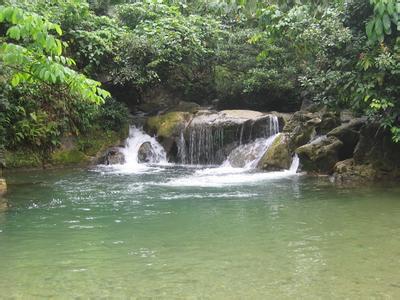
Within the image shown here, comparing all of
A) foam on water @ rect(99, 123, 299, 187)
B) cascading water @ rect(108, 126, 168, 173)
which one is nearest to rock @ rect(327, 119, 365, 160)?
foam on water @ rect(99, 123, 299, 187)

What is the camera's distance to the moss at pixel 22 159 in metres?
16.6

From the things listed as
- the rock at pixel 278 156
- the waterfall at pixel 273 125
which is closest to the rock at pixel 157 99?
the waterfall at pixel 273 125

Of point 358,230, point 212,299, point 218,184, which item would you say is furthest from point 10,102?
point 212,299

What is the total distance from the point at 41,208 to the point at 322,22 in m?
7.98

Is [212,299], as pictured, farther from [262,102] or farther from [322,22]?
[262,102]

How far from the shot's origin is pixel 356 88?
11.4 m

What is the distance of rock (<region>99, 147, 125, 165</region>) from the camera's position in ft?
61.3

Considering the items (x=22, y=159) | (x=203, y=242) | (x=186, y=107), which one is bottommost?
(x=203, y=242)

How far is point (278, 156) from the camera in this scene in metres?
15.9

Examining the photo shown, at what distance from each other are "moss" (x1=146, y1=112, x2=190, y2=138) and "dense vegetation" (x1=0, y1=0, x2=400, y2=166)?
1.26m

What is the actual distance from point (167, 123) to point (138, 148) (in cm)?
145

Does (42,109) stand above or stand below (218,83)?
below

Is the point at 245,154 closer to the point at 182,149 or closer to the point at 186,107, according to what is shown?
the point at 182,149

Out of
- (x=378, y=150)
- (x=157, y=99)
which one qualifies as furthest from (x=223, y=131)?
(x=378, y=150)
